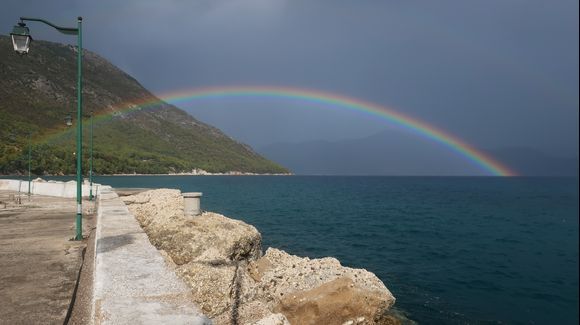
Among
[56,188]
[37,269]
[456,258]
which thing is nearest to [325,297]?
[37,269]

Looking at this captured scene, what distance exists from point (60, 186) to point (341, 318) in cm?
3108

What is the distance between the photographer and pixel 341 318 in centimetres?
851

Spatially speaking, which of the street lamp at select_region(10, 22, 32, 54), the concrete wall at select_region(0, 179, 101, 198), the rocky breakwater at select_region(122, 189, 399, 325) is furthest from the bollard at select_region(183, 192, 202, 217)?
the concrete wall at select_region(0, 179, 101, 198)

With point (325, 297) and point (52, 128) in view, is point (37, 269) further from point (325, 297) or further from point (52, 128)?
point (52, 128)

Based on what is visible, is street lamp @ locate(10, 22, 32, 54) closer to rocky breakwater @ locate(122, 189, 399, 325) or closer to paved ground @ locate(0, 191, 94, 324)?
paved ground @ locate(0, 191, 94, 324)

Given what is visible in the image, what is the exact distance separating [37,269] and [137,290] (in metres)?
5.43

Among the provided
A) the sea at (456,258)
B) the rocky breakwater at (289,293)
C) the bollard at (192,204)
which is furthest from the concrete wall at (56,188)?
the rocky breakwater at (289,293)

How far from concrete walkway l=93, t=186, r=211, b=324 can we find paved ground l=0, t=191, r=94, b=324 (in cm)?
106

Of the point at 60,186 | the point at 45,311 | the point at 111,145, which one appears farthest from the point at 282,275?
the point at 111,145

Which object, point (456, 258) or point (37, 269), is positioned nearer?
point (37, 269)

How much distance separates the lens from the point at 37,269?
29.1ft

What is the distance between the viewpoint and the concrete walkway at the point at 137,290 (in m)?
4.27

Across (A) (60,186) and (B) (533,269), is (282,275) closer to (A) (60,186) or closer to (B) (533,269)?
(B) (533,269)

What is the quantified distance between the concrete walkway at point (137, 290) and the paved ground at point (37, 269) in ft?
3.47
